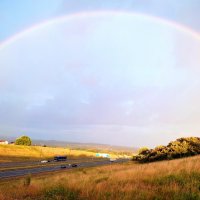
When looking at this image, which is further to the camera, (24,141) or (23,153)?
(24,141)

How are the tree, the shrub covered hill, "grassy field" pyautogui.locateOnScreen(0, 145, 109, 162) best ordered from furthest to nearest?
the tree < "grassy field" pyautogui.locateOnScreen(0, 145, 109, 162) < the shrub covered hill

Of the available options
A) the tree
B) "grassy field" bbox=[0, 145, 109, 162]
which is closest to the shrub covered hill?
"grassy field" bbox=[0, 145, 109, 162]

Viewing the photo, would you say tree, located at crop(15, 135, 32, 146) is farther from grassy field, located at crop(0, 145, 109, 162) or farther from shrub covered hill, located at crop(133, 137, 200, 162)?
shrub covered hill, located at crop(133, 137, 200, 162)

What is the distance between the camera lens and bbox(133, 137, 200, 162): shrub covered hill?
122 feet

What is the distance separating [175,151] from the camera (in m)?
37.2

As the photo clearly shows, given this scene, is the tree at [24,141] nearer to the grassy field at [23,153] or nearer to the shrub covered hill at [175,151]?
the grassy field at [23,153]

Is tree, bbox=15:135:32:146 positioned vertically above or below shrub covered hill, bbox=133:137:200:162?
above

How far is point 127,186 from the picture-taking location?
9.91 metres

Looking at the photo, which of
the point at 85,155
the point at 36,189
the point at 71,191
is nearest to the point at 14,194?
the point at 36,189

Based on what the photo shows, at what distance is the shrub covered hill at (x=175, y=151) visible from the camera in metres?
37.1

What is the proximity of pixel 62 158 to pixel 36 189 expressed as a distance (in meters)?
99.6

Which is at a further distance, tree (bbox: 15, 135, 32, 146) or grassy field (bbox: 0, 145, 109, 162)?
tree (bbox: 15, 135, 32, 146)

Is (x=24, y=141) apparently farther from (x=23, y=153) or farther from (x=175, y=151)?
(x=175, y=151)

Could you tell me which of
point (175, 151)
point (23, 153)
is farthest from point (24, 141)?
point (175, 151)
